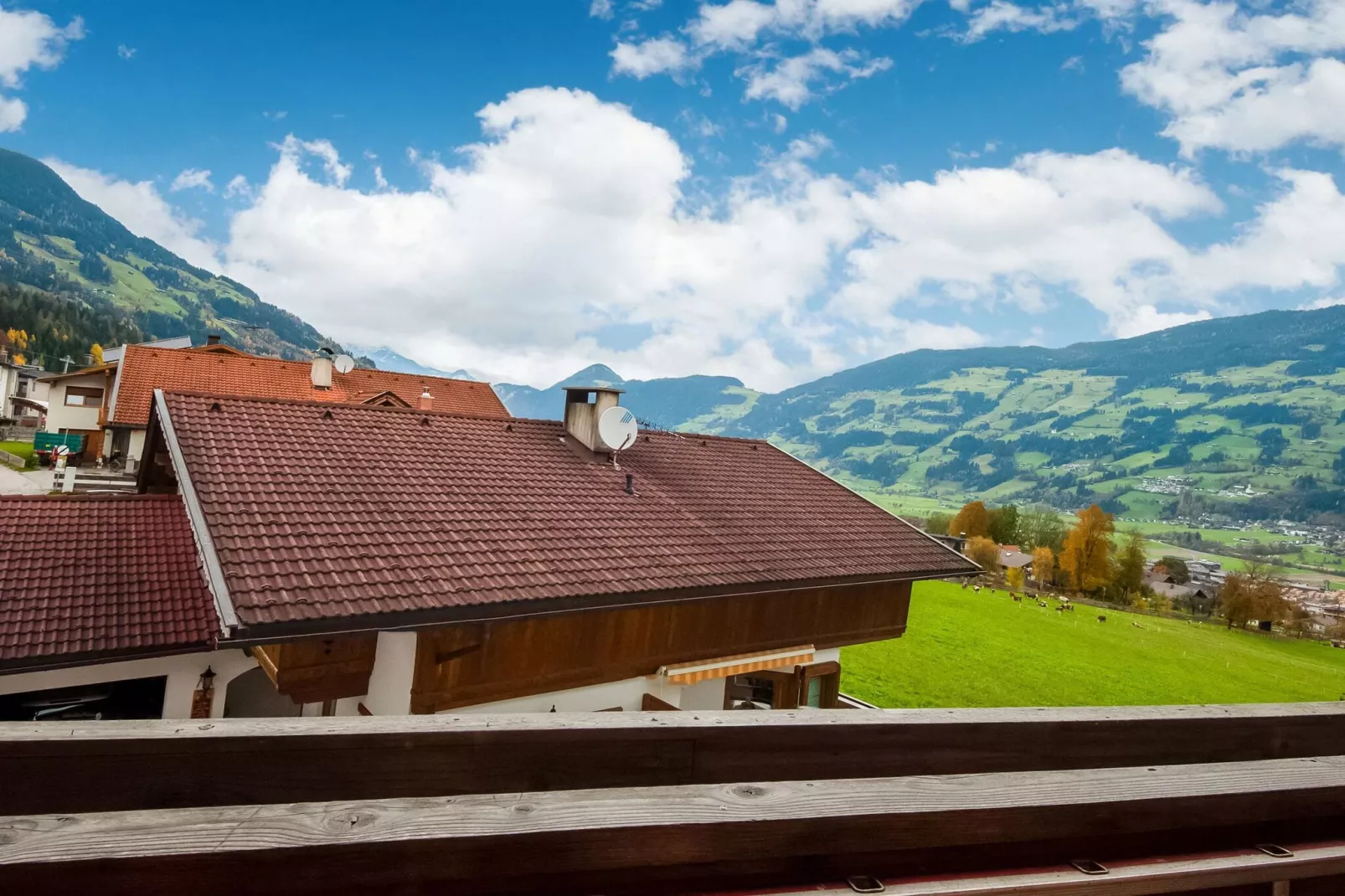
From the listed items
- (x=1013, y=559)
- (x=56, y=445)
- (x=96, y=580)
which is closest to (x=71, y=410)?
(x=56, y=445)

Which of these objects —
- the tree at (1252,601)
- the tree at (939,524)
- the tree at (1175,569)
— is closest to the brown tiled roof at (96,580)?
the tree at (1252,601)

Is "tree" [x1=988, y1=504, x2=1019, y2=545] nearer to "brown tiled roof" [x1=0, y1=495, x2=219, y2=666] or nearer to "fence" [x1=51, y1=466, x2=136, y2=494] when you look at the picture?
"fence" [x1=51, y1=466, x2=136, y2=494]

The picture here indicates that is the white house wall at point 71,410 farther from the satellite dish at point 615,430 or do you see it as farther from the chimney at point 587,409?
the satellite dish at point 615,430

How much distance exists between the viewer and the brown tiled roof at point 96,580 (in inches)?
302

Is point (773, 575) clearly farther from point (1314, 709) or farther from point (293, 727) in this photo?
point (293, 727)

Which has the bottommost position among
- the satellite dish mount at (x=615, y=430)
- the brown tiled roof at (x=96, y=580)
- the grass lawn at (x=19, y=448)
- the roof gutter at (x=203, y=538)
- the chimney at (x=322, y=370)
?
the grass lawn at (x=19, y=448)

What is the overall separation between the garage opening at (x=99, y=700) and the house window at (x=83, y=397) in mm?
40872

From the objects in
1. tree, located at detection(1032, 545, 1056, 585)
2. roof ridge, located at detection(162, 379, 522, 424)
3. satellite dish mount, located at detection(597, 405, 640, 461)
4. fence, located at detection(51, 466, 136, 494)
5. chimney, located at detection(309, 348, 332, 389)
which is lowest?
tree, located at detection(1032, 545, 1056, 585)

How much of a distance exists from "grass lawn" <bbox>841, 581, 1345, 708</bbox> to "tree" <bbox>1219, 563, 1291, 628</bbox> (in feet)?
16.0

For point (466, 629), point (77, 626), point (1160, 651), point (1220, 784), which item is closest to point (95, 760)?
point (1220, 784)

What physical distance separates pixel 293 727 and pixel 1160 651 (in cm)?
5390

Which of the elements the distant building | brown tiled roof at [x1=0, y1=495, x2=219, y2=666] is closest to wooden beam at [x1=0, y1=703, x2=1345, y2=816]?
brown tiled roof at [x1=0, y1=495, x2=219, y2=666]

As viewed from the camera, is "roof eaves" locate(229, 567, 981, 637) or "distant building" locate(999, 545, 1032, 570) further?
"distant building" locate(999, 545, 1032, 570)

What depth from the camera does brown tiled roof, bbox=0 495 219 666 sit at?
7.68 meters
